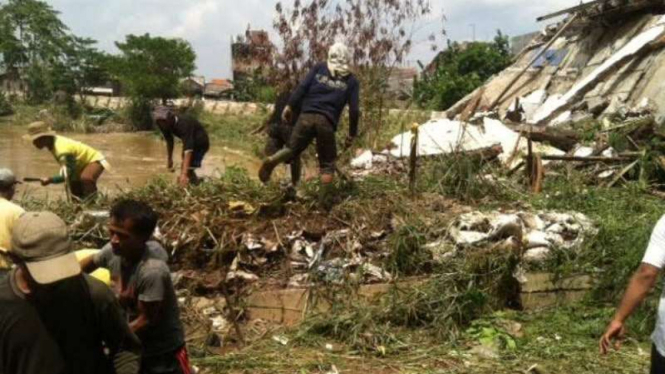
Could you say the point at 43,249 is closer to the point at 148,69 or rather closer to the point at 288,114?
the point at 288,114

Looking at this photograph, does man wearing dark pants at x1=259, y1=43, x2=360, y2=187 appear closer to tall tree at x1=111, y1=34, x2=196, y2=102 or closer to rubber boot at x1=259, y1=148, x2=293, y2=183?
rubber boot at x1=259, y1=148, x2=293, y2=183

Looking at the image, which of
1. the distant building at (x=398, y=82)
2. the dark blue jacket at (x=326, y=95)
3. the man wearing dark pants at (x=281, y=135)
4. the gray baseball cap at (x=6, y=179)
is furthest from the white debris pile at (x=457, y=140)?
the gray baseball cap at (x=6, y=179)

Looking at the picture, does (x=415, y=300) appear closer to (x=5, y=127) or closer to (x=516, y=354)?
(x=516, y=354)

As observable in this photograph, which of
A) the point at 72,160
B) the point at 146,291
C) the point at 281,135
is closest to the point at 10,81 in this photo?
A: the point at 281,135

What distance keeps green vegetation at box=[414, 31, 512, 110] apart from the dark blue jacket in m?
10.8

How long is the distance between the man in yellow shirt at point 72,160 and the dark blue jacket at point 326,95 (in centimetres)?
186

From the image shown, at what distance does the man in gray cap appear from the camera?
6.22 ft

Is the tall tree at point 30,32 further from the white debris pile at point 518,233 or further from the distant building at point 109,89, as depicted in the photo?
the white debris pile at point 518,233

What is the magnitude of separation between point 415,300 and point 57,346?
2904 millimetres

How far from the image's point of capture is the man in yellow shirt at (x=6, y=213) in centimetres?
303

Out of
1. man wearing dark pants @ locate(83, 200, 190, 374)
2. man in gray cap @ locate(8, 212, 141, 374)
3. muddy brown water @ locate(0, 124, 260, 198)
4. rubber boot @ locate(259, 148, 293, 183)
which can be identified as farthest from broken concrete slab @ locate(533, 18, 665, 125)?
man in gray cap @ locate(8, 212, 141, 374)

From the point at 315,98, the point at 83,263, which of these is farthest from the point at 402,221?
the point at 83,263

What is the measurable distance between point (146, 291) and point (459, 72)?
2079cm

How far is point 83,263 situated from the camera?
9.60ft
